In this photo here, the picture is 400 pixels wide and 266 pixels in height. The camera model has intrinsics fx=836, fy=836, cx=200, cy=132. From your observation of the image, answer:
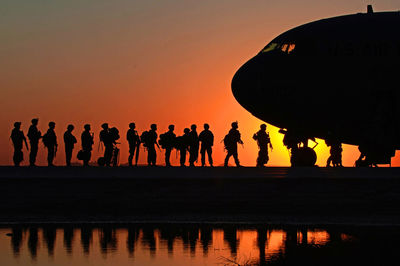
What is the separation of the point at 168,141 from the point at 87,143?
3200 mm

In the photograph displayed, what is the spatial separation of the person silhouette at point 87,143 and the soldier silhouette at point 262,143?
6.72m

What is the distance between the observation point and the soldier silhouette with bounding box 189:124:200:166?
109ft

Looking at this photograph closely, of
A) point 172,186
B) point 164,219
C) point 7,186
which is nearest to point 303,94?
point 172,186

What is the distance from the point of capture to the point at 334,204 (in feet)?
57.6

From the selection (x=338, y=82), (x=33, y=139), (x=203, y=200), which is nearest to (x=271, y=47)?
(x=338, y=82)

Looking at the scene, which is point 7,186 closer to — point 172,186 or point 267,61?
point 172,186

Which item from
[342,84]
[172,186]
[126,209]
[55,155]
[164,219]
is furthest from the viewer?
[55,155]

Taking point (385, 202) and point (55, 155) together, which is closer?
point (385, 202)

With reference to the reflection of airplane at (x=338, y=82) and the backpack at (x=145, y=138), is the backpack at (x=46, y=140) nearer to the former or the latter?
the backpack at (x=145, y=138)

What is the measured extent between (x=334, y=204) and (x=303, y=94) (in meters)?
11.1

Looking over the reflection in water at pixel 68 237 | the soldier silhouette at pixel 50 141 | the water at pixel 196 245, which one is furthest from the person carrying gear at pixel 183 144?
the reflection in water at pixel 68 237

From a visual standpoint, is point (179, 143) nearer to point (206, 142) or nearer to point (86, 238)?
point (206, 142)

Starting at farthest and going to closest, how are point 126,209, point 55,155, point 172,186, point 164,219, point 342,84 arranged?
point 55,155 → point 342,84 → point 172,186 → point 126,209 → point 164,219

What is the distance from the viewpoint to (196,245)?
38.2 ft
